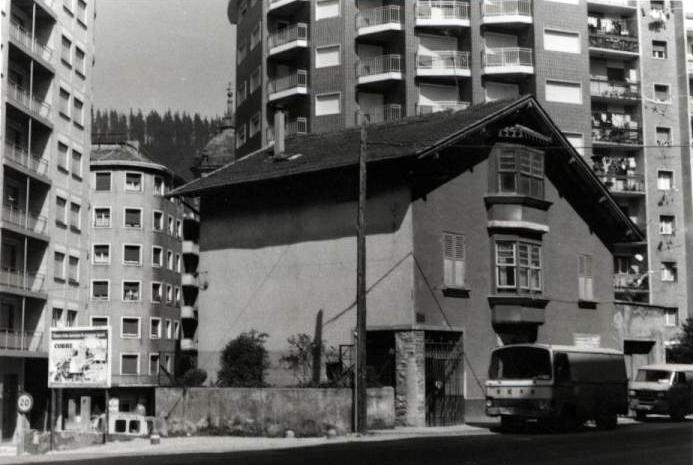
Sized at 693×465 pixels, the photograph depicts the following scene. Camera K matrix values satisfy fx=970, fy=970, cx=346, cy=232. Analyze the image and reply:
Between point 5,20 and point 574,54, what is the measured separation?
110 feet

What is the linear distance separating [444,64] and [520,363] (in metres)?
34.2

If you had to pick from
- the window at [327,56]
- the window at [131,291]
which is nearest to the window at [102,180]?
the window at [131,291]

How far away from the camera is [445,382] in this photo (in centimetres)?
3281

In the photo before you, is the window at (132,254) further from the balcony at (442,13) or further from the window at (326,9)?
the balcony at (442,13)

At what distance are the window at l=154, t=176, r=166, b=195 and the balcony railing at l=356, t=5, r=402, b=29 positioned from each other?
30.4 m

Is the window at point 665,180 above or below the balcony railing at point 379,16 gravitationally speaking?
below

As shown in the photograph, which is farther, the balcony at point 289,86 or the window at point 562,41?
the window at point 562,41

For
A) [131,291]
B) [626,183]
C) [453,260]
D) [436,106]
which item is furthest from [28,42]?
[626,183]

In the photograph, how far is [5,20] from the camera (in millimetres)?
48750

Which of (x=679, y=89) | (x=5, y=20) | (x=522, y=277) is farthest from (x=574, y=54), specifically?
(x=5, y=20)

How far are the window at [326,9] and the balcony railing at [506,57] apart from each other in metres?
9.50

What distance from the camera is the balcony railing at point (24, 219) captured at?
1946 inches

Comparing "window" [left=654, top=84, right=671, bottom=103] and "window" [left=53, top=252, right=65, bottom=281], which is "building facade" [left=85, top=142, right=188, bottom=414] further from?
"window" [left=654, top=84, right=671, bottom=103]

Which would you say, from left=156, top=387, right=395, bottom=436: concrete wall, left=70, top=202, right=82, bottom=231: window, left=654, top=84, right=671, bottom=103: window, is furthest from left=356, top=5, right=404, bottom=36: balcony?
left=156, top=387, right=395, bottom=436: concrete wall
